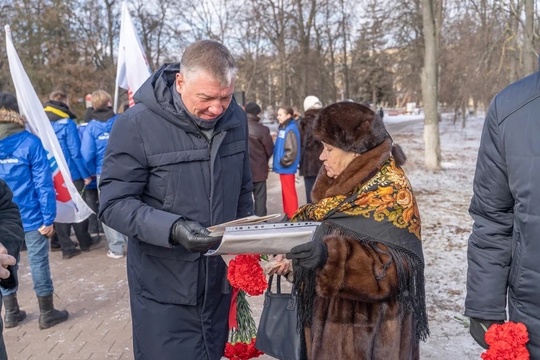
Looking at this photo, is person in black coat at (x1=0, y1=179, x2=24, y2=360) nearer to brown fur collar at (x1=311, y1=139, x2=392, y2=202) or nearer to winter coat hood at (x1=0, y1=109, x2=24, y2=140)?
brown fur collar at (x1=311, y1=139, x2=392, y2=202)

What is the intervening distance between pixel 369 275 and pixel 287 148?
222 inches

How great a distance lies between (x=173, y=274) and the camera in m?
2.33

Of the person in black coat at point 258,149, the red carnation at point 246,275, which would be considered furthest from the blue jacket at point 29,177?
the person in black coat at point 258,149

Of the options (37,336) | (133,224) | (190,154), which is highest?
(190,154)

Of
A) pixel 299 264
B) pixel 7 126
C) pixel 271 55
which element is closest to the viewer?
pixel 299 264

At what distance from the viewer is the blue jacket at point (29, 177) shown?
14.4ft

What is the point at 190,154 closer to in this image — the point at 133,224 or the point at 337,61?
the point at 133,224

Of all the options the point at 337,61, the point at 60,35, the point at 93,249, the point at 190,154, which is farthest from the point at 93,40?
the point at 190,154

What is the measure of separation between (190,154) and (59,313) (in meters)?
3.05

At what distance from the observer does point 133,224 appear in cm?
218

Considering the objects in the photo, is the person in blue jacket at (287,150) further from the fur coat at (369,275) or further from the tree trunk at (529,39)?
the tree trunk at (529,39)

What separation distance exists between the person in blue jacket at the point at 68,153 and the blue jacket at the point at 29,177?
2.08 metres

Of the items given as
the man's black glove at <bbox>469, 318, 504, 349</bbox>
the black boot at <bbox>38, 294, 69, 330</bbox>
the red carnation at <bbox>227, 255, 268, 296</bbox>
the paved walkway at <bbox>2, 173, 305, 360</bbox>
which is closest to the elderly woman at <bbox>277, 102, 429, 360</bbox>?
the red carnation at <bbox>227, 255, 268, 296</bbox>

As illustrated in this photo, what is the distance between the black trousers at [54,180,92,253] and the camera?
6578 mm
